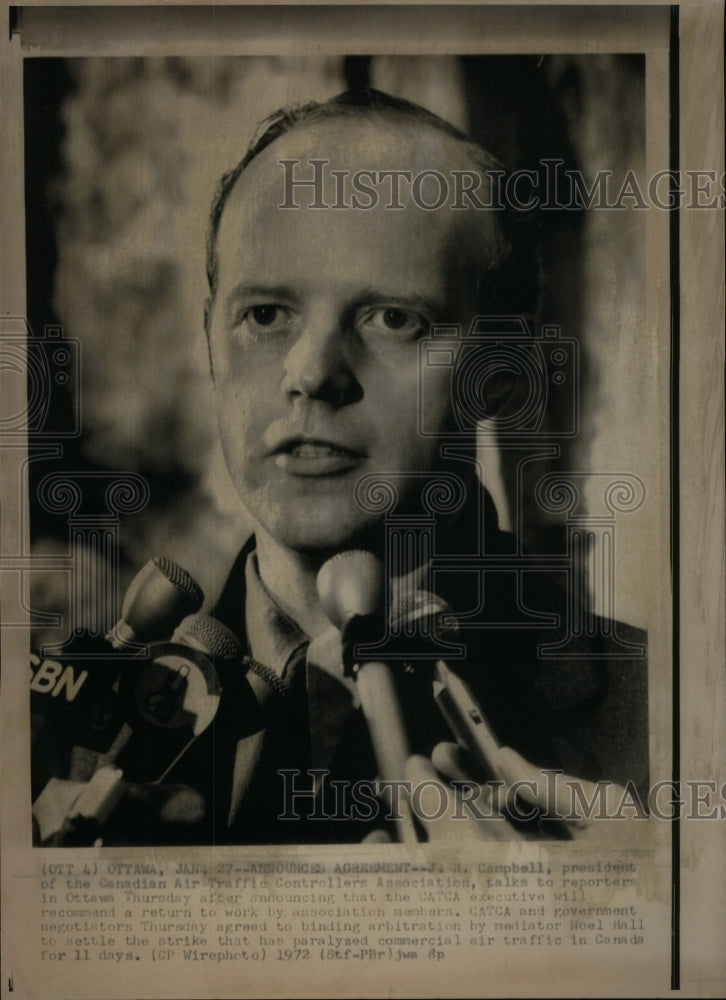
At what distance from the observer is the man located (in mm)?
1616

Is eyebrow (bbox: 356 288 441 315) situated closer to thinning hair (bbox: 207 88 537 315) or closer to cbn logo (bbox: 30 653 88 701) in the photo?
thinning hair (bbox: 207 88 537 315)

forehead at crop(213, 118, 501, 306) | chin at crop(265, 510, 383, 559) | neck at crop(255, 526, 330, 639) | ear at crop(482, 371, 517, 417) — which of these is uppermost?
forehead at crop(213, 118, 501, 306)

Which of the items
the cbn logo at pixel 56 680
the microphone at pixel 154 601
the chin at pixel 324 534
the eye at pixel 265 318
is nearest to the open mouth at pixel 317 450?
the chin at pixel 324 534

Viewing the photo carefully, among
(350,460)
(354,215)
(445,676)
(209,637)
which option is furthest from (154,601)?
(354,215)

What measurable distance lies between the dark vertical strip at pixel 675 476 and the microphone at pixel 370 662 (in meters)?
0.51

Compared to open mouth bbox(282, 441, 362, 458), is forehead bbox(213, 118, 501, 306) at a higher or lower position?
higher

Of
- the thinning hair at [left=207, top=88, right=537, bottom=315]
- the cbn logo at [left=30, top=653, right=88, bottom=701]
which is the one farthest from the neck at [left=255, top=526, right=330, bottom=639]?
the thinning hair at [left=207, top=88, right=537, bottom=315]

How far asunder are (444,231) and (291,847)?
119 cm

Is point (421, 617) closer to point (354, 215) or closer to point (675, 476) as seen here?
point (675, 476)

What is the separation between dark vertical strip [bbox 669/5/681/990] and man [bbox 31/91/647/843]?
81 mm

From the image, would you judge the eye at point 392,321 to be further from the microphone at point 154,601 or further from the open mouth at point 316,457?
the microphone at point 154,601

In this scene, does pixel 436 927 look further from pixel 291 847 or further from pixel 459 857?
pixel 291 847

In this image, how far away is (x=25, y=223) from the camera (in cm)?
163

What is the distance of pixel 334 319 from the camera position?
1.62 metres
